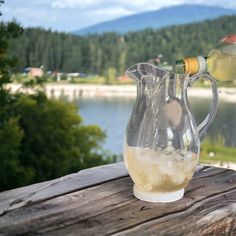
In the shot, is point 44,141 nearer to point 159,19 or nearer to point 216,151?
point 216,151

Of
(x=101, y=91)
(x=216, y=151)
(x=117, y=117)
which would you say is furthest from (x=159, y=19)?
(x=216, y=151)

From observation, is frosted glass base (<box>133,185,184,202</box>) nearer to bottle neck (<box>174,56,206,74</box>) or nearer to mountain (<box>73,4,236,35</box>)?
bottle neck (<box>174,56,206,74</box>)

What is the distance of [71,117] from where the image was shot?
12.6 feet

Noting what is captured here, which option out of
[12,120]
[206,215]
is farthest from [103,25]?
[206,215]

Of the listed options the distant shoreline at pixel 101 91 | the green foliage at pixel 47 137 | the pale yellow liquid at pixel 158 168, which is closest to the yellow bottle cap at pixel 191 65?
the pale yellow liquid at pixel 158 168

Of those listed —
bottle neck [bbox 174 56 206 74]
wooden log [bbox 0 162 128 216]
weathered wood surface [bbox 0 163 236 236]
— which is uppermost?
bottle neck [bbox 174 56 206 74]

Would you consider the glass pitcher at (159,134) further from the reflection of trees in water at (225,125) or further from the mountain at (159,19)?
the mountain at (159,19)

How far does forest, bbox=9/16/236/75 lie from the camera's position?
14.7ft

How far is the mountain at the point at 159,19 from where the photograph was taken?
4.85 m

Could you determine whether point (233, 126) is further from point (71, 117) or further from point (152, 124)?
point (152, 124)

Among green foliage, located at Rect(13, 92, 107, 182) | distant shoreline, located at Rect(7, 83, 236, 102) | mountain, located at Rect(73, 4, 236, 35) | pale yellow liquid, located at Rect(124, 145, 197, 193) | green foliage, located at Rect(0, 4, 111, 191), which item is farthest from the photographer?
mountain, located at Rect(73, 4, 236, 35)

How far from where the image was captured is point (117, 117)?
4660 millimetres

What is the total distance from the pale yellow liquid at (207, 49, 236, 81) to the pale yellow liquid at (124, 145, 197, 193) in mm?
198

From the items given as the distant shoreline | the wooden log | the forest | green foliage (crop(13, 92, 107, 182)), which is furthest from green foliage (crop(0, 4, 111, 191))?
the wooden log
